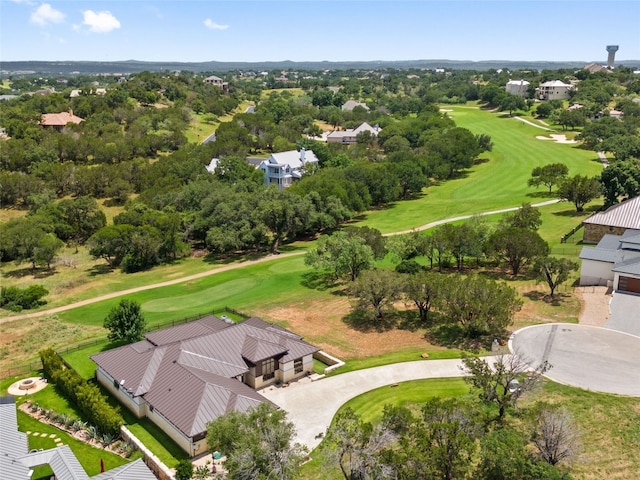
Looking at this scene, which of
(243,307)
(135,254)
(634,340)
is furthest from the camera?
(135,254)

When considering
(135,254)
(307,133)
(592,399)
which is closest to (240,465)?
(592,399)

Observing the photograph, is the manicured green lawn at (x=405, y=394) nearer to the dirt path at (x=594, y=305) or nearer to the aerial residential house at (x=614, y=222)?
the dirt path at (x=594, y=305)

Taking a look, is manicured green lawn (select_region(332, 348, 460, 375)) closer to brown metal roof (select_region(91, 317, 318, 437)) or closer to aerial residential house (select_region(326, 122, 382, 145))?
brown metal roof (select_region(91, 317, 318, 437))

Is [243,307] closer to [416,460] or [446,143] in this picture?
[416,460]

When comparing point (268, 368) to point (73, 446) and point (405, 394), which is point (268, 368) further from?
point (73, 446)

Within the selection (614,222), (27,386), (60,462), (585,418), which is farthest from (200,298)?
(614,222)
